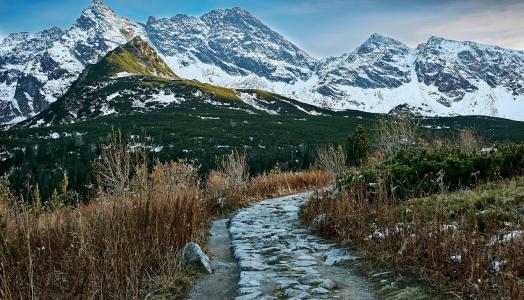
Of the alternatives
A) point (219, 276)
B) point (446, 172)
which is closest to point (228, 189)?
point (446, 172)

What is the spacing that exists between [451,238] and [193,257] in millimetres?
3588

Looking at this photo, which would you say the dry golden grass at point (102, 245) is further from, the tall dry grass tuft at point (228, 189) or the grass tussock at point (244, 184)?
the grass tussock at point (244, 184)

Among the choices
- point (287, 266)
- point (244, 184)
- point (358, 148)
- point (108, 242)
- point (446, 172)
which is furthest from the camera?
point (358, 148)

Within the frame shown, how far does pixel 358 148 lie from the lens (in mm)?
23422

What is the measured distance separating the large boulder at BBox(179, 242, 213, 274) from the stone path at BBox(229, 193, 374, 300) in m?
0.56

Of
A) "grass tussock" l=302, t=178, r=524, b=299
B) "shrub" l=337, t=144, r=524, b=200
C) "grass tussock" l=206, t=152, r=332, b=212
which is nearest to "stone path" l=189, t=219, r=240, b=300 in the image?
"grass tussock" l=302, t=178, r=524, b=299

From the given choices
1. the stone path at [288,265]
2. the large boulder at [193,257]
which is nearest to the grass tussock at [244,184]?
the stone path at [288,265]

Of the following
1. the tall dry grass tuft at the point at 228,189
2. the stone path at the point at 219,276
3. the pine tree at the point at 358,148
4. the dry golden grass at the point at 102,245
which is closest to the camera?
the dry golden grass at the point at 102,245

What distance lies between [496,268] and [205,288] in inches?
138

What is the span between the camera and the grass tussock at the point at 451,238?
484 cm

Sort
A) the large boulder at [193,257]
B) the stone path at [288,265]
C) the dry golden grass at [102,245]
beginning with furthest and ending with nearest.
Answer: the large boulder at [193,257], the stone path at [288,265], the dry golden grass at [102,245]

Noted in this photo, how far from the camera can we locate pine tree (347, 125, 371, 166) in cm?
2327

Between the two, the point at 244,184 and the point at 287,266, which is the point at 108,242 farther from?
the point at 244,184

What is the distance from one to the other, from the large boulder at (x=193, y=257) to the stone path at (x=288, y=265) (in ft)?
1.83
